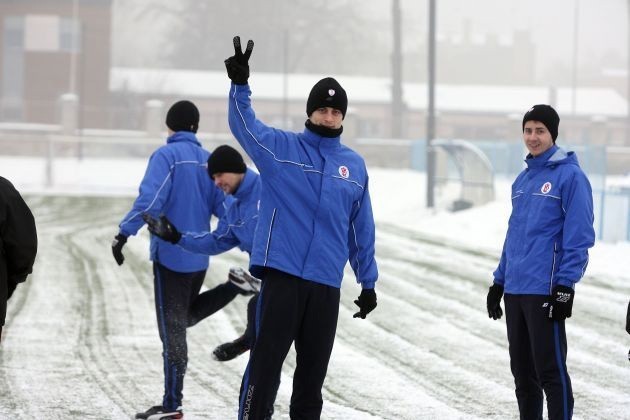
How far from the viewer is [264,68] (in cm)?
8319

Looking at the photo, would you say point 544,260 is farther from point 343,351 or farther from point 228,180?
point 343,351

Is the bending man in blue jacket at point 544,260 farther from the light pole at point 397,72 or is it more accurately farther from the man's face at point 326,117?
the light pole at point 397,72

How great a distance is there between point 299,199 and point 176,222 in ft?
6.72

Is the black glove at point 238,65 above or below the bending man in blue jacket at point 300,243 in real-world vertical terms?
above

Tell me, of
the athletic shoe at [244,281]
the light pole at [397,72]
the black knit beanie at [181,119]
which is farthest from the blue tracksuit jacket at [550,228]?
the light pole at [397,72]

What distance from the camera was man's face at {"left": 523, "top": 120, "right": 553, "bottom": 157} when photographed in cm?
598

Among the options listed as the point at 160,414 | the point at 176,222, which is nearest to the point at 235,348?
the point at 160,414

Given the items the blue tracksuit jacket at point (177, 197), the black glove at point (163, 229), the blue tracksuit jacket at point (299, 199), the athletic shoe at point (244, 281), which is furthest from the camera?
the athletic shoe at point (244, 281)

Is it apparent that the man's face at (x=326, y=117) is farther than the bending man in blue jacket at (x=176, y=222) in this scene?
No

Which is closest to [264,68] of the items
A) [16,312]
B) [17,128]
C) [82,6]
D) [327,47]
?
[327,47]

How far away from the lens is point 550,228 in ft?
19.3

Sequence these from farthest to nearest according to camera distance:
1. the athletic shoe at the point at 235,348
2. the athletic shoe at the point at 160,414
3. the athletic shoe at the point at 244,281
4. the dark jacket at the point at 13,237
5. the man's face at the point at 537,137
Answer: the athletic shoe at the point at 244,281 < the athletic shoe at the point at 235,348 < the athletic shoe at the point at 160,414 < the man's face at the point at 537,137 < the dark jacket at the point at 13,237

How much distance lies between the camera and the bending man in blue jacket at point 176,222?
7.02m

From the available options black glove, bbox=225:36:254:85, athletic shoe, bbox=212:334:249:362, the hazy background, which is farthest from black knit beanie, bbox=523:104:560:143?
the hazy background
